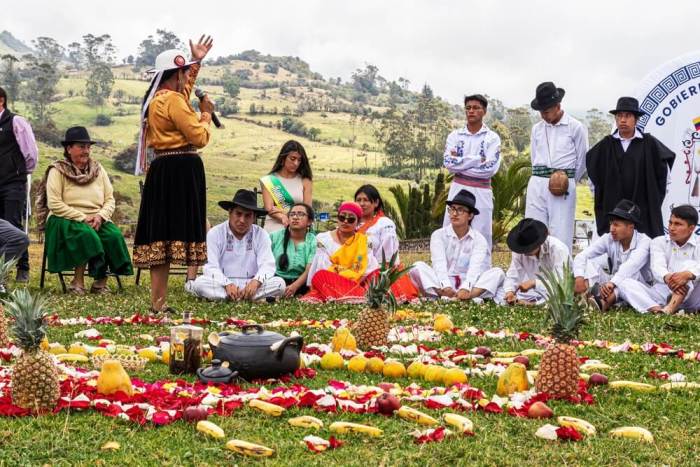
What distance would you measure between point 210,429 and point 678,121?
1146 cm

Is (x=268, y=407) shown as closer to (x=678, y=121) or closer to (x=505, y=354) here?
(x=505, y=354)

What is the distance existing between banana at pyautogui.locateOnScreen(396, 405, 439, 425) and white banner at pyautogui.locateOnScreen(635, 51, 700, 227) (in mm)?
10104

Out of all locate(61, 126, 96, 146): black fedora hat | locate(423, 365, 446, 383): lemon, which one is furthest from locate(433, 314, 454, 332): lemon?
locate(61, 126, 96, 146): black fedora hat

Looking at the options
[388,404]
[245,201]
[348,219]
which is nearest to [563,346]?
[388,404]

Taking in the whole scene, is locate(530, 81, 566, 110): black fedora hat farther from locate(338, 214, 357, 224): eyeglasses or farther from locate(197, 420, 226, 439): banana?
locate(197, 420, 226, 439): banana

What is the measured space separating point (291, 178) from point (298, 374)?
23.6 feet

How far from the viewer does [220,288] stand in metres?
11.5

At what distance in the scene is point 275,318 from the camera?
9.89m

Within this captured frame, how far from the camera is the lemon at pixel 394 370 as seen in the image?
6539mm

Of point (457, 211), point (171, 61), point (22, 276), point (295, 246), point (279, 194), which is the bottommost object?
point (22, 276)

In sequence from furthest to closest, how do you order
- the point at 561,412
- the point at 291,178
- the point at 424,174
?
the point at 424,174, the point at 291,178, the point at 561,412

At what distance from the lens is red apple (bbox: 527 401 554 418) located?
530 cm

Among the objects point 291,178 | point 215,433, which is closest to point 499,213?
point 291,178

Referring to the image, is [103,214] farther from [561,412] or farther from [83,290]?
[561,412]
